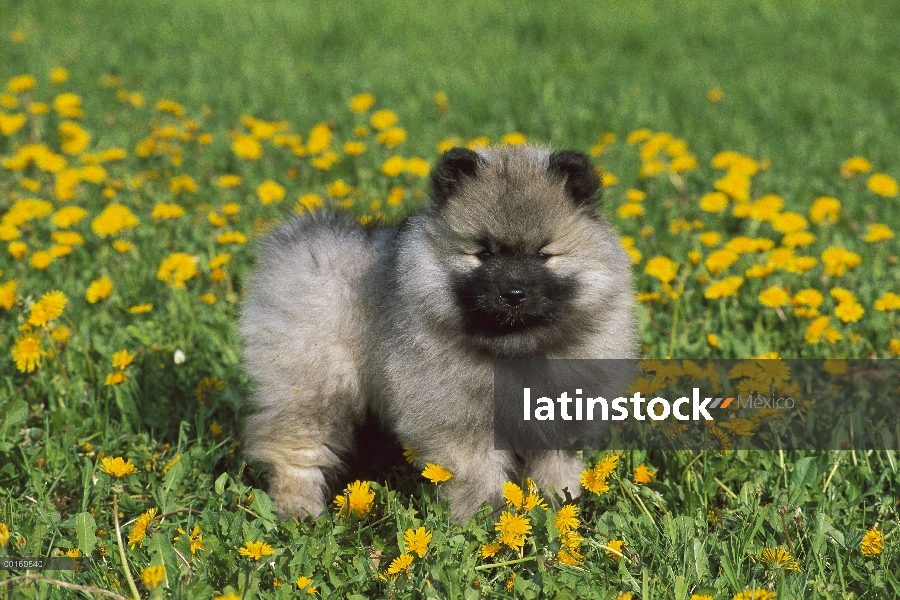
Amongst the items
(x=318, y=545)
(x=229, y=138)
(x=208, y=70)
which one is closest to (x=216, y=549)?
(x=318, y=545)

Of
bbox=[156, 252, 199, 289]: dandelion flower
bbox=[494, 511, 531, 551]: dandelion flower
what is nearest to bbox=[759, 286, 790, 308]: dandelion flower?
bbox=[494, 511, 531, 551]: dandelion flower

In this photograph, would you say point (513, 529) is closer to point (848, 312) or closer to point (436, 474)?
point (436, 474)

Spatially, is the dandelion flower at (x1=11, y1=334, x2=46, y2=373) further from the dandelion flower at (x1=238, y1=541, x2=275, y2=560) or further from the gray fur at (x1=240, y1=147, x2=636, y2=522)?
the dandelion flower at (x1=238, y1=541, x2=275, y2=560)

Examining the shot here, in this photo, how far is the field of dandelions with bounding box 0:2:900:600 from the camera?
3.07 metres

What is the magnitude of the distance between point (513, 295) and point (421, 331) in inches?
16.1

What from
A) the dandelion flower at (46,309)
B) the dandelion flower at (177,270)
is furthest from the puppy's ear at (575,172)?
the dandelion flower at (177,270)

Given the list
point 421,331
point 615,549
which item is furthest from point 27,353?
point 615,549

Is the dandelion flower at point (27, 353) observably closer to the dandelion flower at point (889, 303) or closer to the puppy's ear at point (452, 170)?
the puppy's ear at point (452, 170)

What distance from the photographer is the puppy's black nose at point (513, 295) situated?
10.2 ft

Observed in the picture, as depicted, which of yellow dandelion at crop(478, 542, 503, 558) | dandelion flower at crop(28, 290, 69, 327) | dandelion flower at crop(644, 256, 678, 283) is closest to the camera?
yellow dandelion at crop(478, 542, 503, 558)

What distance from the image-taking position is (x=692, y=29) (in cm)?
1102

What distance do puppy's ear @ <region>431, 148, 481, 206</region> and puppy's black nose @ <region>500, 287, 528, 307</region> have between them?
0.47 meters

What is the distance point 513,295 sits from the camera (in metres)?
3.12

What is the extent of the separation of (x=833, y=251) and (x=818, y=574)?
2361 mm
